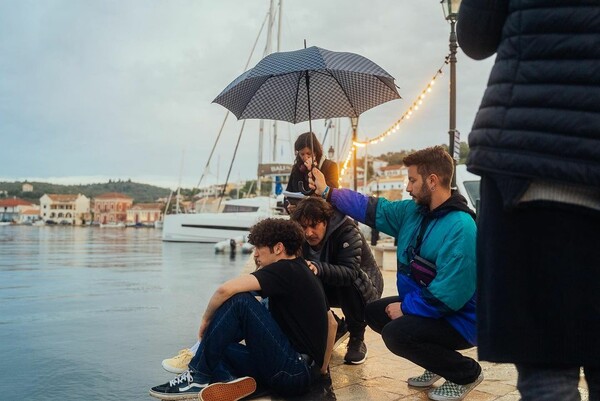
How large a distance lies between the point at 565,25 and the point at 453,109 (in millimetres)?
9119

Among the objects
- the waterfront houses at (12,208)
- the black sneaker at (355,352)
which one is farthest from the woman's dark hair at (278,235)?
the waterfront houses at (12,208)

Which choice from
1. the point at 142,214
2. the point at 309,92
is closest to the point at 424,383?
the point at 309,92

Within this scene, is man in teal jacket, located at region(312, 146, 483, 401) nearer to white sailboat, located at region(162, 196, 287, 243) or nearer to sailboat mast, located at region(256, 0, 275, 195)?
sailboat mast, located at region(256, 0, 275, 195)

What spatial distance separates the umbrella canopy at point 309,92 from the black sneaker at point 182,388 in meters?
2.68

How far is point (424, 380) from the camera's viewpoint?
12.2 feet

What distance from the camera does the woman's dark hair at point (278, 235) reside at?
353cm

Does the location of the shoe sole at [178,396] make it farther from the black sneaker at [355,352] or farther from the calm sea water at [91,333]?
the black sneaker at [355,352]

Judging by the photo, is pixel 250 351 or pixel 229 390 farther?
pixel 250 351

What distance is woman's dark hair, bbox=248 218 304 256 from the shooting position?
353 cm

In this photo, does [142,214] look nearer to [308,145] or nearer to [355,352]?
[308,145]

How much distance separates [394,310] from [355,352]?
1.03 m

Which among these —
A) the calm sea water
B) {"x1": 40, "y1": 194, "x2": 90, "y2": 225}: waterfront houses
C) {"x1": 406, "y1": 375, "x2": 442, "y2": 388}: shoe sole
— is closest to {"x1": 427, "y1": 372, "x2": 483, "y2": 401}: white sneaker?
{"x1": 406, "y1": 375, "x2": 442, "y2": 388}: shoe sole

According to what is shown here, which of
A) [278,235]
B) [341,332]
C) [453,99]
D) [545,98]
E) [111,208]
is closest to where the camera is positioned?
[545,98]

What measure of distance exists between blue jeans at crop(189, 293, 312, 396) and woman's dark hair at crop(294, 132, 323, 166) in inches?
76.0
